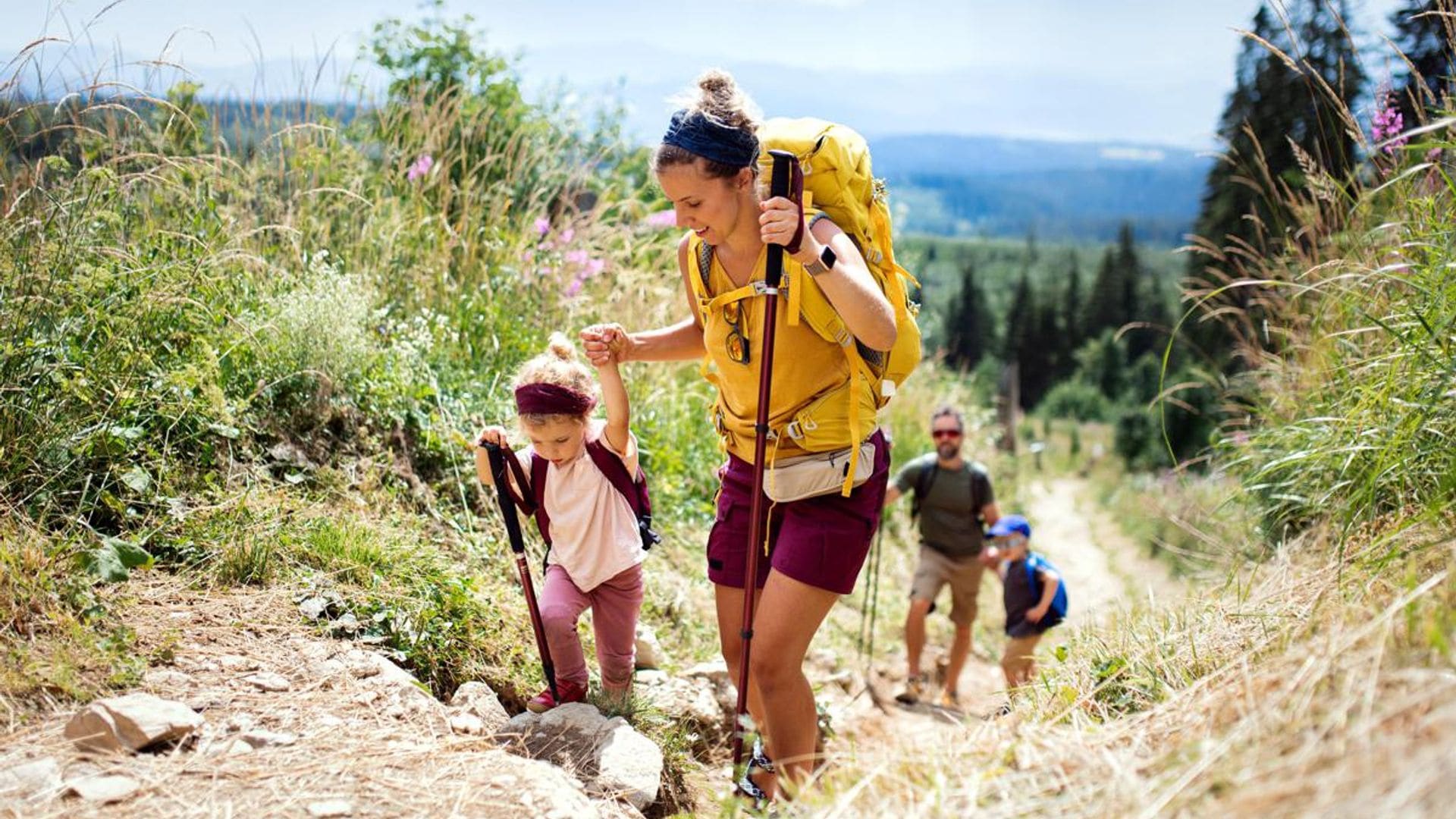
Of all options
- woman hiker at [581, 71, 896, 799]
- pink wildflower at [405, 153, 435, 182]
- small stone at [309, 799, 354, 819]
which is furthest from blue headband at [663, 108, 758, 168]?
pink wildflower at [405, 153, 435, 182]

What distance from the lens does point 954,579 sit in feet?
22.9

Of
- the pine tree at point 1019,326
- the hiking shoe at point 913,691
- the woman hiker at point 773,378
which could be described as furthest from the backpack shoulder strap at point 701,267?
the pine tree at point 1019,326

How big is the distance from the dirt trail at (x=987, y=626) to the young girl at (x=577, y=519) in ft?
3.07

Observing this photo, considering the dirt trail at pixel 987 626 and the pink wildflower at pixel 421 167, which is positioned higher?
the pink wildflower at pixel 421 167

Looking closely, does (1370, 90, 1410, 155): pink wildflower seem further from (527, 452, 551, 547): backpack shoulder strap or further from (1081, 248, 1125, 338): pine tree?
(1081, 248, 1125, 338): pine tree

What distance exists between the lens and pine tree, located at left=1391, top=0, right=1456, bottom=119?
4.28 metres

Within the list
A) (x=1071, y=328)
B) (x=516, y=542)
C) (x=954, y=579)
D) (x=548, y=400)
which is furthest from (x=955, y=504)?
(x=1071, y=328)

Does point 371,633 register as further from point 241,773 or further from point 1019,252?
point 1019,252

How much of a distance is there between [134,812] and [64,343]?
6.95 feet

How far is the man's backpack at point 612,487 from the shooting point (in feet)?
12.2

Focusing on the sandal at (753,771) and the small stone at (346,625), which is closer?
the sandal at (753,771)

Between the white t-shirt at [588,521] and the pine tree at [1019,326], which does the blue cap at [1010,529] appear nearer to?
the white t-shirt at [588,521]

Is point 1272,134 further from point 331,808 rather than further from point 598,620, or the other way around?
point 331,808

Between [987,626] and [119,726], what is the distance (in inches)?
292
